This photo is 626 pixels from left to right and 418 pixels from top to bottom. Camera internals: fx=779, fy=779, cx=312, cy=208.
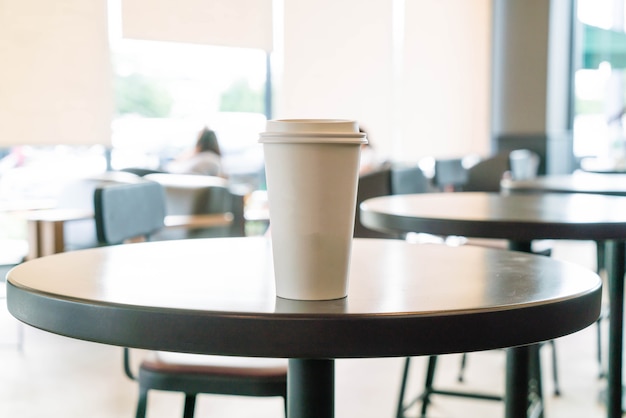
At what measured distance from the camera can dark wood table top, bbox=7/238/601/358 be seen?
0.82 m

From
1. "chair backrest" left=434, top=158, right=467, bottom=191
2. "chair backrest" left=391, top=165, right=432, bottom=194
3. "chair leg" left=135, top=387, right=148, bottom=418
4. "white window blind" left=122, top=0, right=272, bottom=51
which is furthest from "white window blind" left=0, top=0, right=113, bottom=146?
"chair backrest" left=434, top=158, right=467, bottom=191

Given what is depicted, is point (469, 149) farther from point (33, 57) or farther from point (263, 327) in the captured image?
point (263, 327)

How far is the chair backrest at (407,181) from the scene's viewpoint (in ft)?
10.5

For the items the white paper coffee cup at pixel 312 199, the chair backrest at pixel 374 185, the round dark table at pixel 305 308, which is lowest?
the chair backrest at pixel 374 185

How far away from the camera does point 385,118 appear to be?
735cm

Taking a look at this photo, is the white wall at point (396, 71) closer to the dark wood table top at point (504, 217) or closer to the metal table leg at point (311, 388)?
the dark wood table top at point (504, 217)

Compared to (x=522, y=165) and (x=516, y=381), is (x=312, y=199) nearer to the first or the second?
Answer: (x=516, y=381)

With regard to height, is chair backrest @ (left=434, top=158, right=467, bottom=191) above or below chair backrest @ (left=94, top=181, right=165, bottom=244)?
below

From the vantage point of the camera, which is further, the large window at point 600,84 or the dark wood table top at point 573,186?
the large window at point 600,84

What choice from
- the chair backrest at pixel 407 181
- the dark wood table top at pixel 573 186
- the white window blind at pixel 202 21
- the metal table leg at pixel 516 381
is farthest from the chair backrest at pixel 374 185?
the white window blind at pixel 202 21

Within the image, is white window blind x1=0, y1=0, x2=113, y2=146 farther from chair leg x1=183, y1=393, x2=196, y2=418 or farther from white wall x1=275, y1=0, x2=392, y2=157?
chair leg x1=183, y1=393, x2=196, y2=418

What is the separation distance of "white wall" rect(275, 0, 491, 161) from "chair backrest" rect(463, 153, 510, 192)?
5.50 ft

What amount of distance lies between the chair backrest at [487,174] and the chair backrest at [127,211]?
3310 mm

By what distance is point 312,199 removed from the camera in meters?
0.90
